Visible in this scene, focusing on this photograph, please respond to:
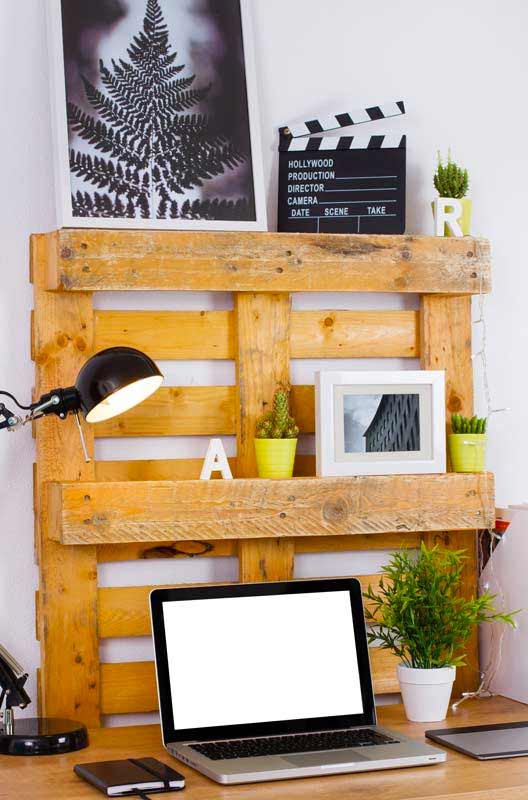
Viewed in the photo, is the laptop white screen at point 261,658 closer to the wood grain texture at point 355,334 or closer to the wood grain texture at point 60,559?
the wood grain texture at point 60,559

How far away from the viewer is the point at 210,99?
2090 mm

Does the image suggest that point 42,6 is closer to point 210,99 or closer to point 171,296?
point 210,99

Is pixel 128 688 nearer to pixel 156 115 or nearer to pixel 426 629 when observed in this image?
pixel 426 629

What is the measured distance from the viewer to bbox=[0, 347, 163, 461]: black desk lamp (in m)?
1.80

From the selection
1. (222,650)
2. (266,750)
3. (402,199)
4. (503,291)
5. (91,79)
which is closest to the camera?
(266,750)

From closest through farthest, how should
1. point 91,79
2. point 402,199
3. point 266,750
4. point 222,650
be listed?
point 266,750 < point 222,650 < point 91,79 < point 402,199

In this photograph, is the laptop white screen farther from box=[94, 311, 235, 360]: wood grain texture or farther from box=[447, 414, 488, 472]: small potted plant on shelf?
box=[94, 311, 235, 360]: wood grain texture

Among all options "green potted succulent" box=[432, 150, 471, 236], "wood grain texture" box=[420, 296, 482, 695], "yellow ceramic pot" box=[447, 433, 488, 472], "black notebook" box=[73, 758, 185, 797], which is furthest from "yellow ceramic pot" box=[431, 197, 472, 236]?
"black notebook" box=[73, 758, 185, 797]

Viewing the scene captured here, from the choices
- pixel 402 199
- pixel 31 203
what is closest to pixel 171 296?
pixel 31 203

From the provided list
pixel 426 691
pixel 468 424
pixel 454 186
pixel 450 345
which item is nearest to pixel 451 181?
pixel 454 186

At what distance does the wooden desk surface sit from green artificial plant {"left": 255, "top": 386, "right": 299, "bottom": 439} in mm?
590

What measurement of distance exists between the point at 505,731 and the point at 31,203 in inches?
50.0

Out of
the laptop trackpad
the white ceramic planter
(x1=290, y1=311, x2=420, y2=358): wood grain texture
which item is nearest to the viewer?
the laptop trackpad

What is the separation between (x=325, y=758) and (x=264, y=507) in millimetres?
475
